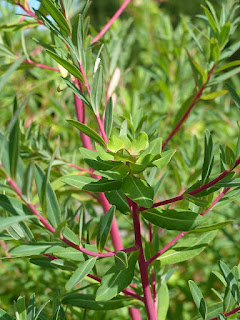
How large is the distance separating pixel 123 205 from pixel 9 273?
0.64 m

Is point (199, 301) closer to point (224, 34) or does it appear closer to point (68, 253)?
point (68, 253)

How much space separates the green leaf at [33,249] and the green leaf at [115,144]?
0.32 ft

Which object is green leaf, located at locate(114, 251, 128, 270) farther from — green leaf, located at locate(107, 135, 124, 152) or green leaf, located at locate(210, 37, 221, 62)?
green leaf, located at locate(210, 37, 221, 62)

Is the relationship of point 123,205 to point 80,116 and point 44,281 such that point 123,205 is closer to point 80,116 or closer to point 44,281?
point 80,116

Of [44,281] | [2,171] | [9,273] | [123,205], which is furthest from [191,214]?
[9,273]

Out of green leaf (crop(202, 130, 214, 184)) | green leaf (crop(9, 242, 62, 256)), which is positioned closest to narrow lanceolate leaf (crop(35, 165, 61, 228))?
green leaf (crop(9, 242, 62, 256))

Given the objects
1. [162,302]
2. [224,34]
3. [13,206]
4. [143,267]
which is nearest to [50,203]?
[13,206]

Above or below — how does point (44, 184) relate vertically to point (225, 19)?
below

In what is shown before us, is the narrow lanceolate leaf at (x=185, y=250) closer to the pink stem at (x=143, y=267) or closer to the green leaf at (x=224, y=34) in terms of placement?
the pink stem at (x=143, y=267)

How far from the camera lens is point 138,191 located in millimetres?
335

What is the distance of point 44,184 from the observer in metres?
0.29

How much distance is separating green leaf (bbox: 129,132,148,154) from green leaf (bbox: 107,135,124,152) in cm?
1

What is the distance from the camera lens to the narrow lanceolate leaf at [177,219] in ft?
1.15

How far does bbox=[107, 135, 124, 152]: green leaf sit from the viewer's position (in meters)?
0.35
